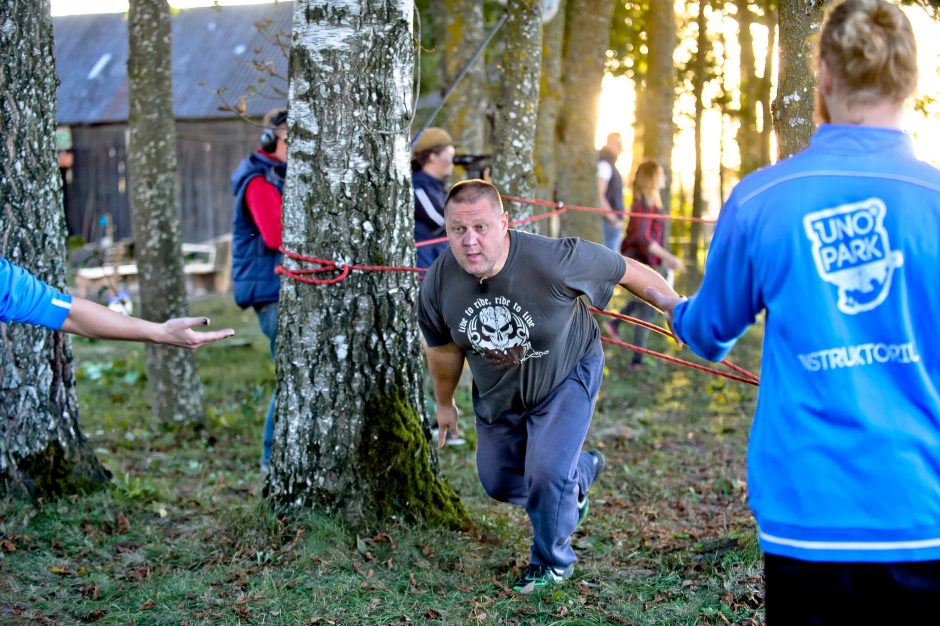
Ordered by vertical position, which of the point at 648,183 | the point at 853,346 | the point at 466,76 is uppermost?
the point at 466,76

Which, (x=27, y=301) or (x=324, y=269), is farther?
(x=324, y=269)

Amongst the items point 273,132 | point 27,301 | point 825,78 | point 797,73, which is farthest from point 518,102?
point 825,78

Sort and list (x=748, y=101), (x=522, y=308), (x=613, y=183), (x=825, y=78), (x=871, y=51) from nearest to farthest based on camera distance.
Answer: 1. (x=871, y=51)
2. (x=825, y=78)
3. (x=522, y=308)
4. (x=613, y=183)
5. (x=748, y=101)

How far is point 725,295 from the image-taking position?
105 inches

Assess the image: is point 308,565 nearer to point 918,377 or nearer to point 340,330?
point 340,330

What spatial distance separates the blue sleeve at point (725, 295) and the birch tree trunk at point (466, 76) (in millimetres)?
7875

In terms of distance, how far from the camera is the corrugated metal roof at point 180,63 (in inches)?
1236

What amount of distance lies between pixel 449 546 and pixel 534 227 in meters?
4.79

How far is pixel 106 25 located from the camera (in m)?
37.0

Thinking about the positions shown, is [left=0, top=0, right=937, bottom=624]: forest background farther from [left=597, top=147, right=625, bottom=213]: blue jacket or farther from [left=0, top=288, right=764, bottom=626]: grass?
[left=597, top=147, right=625, bottom=213]: blue jacket

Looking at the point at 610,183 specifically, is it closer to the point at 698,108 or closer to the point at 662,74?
the point at 662,74

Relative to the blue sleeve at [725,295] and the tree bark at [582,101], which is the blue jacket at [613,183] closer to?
the tree bark at [582,101]

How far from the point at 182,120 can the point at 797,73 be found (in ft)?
94.2

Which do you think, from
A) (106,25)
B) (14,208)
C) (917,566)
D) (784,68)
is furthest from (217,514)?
(106,25)
